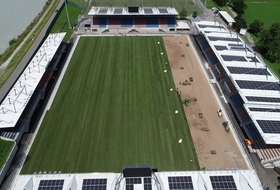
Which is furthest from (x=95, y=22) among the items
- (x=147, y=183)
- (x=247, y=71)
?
(x=147, y=183)

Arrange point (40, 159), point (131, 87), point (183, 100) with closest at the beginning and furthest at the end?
point (40, 159) → point (183, 100) → point (131, 87)

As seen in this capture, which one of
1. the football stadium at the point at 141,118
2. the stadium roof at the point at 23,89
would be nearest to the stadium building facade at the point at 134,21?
the football stadium at the point at 141,118

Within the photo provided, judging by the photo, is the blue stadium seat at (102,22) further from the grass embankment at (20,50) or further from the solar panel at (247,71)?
the solar panel at (247,71)

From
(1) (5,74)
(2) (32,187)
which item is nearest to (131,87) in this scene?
(2) (32,187)

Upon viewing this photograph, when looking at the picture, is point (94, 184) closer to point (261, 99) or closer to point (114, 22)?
point (261, 99)

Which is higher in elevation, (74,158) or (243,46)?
(243,46)

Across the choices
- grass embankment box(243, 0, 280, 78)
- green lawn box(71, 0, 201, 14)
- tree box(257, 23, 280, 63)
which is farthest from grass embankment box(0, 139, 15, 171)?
grass embankment box(243, 0, 280, 78)

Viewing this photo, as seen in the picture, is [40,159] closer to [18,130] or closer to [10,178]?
[10,178]
